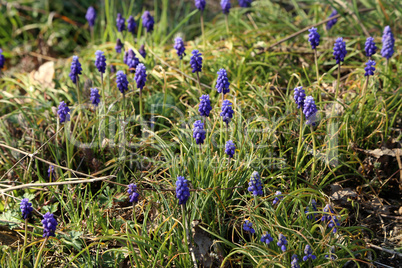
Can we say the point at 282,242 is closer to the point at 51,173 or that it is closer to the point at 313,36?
the point at 313,36

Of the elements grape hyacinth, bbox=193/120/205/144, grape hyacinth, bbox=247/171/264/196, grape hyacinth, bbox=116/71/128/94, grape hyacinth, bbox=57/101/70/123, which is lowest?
grape hyacinth, bbox=247/171/264/196

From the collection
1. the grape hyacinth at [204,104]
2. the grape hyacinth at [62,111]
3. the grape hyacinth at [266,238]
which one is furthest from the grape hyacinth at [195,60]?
the grape hyacinth at [266,238]

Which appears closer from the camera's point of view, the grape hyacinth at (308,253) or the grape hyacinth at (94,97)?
the grape hyacinth at (308,253)

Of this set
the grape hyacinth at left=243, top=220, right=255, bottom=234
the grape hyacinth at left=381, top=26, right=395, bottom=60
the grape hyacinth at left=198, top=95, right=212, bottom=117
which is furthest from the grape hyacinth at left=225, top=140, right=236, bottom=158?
the grape hyacinth at left=381, top=26, right=395, bottom=60

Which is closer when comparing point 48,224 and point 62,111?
point 48,224

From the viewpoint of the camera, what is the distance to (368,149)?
394 centimetres

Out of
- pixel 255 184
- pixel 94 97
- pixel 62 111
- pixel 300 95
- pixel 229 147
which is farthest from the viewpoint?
pixel 94 97

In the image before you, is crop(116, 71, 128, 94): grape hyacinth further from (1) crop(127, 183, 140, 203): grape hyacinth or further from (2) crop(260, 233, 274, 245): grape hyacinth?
(2) crop(260, 233, 274, 245): grape hyacinth

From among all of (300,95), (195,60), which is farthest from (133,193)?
(300,95)

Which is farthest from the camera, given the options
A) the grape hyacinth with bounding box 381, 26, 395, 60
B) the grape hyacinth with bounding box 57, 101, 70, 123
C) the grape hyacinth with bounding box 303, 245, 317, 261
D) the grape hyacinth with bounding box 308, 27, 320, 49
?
the grape hyacinth with bounding box 381, 26, 395, 60

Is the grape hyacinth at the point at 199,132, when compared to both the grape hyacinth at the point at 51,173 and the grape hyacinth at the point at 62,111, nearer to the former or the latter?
the grape hyacinth at the point at 62,111

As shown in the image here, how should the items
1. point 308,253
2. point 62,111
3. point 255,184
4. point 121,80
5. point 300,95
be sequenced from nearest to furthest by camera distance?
point 308,253 → point 255,184 → point 300,95 → point 62,111 → point 121,80

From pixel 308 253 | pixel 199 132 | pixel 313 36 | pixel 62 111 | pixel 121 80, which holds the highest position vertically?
pixel 313 36

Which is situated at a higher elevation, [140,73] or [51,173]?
[140,73]
